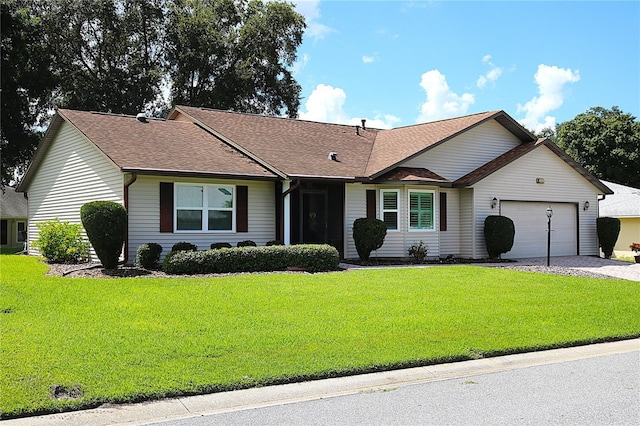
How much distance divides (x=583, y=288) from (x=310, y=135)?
12386mm

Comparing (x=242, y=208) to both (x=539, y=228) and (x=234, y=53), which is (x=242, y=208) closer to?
(x=539, y=228)

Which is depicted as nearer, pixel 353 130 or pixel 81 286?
pixel 81 286

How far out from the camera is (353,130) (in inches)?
997

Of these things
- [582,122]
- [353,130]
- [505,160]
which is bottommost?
[505,160]

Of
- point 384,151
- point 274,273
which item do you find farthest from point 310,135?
point 274,273

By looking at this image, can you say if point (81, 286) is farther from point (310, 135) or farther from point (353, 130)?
point (353, 130)

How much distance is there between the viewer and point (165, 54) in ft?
123

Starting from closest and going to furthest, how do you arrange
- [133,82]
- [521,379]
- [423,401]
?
[423,401] < [521,379] < [133,82]

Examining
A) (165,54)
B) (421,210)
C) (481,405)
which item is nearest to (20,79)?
(165,54)

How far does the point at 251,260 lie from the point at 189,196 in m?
3.62

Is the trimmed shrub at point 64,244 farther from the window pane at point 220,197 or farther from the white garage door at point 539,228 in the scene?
the white garage door at point 539,228

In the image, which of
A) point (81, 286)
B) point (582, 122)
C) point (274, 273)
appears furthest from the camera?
point (582, 122)

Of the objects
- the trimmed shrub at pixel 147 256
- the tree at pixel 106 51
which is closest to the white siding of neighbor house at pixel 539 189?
the trimmed shrub at pixel 147 256

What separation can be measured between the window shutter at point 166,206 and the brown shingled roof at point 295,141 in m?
3.18
